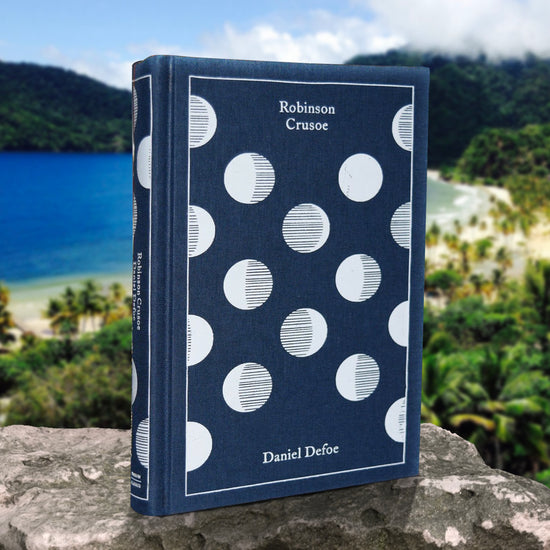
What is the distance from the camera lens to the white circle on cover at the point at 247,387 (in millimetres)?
1670

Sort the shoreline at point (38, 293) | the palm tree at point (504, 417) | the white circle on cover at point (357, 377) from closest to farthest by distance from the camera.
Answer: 1. the white circle on cover at point (357, 377)
2. the palm tree at point (504, 417)
3. the shoreline at point (38, 293)

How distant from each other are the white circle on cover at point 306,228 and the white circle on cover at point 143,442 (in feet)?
1.64

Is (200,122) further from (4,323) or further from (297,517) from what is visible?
(4,323)

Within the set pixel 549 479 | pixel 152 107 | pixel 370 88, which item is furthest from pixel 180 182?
pixel 549 479

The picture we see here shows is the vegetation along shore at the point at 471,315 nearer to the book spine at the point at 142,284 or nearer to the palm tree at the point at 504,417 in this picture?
the palm tree at the point at 504,417

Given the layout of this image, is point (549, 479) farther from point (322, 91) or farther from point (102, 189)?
point (102, 189)

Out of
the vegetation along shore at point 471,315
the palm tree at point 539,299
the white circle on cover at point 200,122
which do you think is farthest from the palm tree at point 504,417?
the white circle on cover at point 200,122

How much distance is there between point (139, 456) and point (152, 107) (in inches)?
29.6

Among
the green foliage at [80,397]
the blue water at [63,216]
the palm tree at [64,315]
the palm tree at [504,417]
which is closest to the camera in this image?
the palm tree at [504,417]

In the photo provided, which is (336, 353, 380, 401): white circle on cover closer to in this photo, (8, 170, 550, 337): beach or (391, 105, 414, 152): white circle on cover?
(391, 105, 414, 152): white circle on cover

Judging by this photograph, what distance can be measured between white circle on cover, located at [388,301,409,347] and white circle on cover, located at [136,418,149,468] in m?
0.60

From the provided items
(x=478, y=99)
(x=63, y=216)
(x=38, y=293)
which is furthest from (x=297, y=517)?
(x=63, y=216)

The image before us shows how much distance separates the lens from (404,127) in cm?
181

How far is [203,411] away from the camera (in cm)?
166
